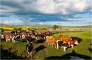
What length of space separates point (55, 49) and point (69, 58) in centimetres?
482

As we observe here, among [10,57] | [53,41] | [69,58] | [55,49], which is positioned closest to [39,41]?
[53,41]

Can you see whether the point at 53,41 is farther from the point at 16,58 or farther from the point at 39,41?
the point at 16,58

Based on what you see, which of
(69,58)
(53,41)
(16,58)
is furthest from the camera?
(53,41)

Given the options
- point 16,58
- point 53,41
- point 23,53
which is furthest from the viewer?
point 53,41

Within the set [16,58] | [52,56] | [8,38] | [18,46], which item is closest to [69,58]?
[52,56]

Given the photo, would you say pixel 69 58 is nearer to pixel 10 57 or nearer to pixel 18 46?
pixel 10 57

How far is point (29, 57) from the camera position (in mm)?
25969

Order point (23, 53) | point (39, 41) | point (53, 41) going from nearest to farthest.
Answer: point (23, 53) < point (53, 41) < point (39, 41)

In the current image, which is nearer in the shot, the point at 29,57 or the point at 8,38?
the point at 29,57

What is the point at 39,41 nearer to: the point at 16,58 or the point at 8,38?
the point at 8,38

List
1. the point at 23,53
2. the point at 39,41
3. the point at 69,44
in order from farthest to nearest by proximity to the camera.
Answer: the point at 39,41 < the point at 69,44 < the point at 23,53

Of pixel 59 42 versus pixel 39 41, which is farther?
pixel 39 41

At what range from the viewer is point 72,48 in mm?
28578

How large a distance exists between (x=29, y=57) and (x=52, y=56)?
330 centimetres
